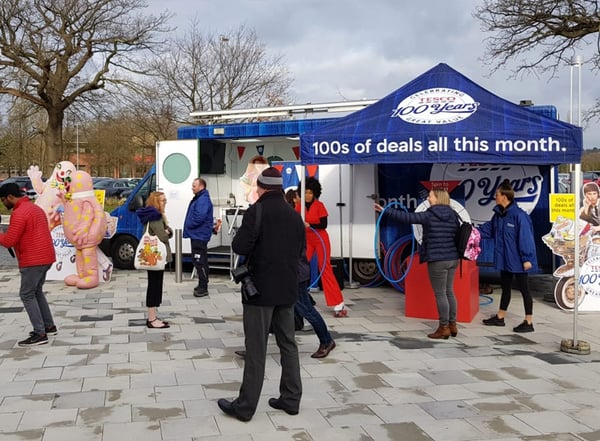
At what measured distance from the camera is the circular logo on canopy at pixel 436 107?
8266 mm

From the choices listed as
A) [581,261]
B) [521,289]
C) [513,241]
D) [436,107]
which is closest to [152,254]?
[436,107]

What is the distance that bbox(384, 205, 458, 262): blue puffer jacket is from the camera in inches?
279

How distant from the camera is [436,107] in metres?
8.41

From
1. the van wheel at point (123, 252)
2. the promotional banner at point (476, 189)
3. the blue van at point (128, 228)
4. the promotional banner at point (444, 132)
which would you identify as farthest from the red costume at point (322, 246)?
the van wheel at point (123, 252)

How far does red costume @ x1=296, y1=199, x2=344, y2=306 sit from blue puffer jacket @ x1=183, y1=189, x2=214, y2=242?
7.59ft

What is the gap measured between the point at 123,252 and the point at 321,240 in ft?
21.1

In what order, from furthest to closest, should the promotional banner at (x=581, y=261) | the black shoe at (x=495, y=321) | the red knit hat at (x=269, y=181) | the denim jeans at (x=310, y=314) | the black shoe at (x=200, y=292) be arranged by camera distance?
the black shoe at (x=200, y=292)
the promotional banner at (x=581, y=261)
the black shoe at (x=495, y=321)
the denim jeans at (x=310, y=314)
the red knit hat at (x=269, y=181)

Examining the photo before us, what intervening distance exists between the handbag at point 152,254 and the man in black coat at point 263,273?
302 centimetres

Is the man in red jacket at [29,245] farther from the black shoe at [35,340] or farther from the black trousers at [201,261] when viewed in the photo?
the black trousers at [201,261]

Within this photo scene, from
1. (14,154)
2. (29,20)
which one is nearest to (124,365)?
(29,20)

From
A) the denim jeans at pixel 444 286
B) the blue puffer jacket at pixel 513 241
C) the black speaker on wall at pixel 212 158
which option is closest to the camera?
the denim jeans at pixel 444 286

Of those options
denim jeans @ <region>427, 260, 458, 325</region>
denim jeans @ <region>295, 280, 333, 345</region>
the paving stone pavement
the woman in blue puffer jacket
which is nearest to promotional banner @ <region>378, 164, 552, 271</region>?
the paving stone pavement

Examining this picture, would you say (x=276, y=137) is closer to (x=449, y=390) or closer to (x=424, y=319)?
(x=424, y=319)

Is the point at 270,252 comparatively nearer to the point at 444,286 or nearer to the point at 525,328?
the point at 444,286
